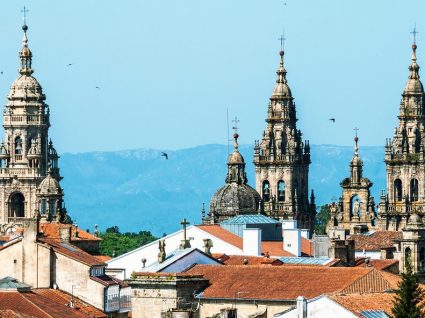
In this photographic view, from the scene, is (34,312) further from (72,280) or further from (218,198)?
(218,198)

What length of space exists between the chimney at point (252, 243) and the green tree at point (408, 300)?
41312 mm

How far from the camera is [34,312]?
103m

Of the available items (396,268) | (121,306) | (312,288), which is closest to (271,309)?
(312,288)

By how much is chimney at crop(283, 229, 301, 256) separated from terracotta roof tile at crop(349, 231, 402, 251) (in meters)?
10.9

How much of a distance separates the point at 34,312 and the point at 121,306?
564 inches

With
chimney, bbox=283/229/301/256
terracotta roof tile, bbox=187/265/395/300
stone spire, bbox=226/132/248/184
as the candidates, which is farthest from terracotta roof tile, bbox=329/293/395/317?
stone spire, bbox=226/132/248/184

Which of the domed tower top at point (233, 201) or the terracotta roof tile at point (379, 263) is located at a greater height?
the domed tower top at point (233, 201)

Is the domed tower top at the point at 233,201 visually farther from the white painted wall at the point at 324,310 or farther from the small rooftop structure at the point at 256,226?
the white painted wall at the point at 324,310

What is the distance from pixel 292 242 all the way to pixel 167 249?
11.7 meters

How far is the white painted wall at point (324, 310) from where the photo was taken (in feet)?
304

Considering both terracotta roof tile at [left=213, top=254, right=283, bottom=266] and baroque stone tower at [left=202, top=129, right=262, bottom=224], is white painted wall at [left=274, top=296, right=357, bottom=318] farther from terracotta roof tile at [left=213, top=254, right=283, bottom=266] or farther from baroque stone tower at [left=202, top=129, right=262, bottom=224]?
baroque stone tower at [left=202, top=129, right=262, bottom=224]

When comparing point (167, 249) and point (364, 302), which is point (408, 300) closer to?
point (364, 302)

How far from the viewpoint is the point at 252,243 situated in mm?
139000

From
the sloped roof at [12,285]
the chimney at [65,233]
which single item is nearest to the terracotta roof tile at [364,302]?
the sloped roof at [12,285]
